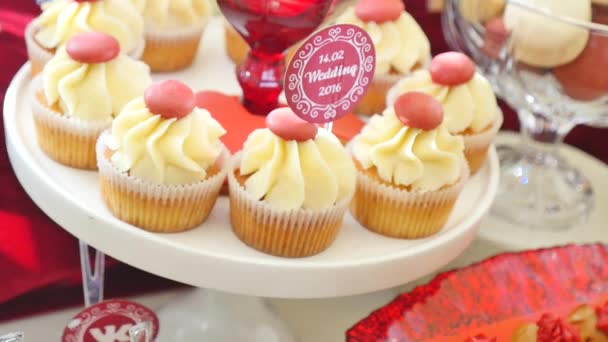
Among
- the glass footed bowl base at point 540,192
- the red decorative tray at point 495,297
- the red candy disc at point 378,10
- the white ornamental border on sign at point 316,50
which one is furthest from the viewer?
the glass footed bowl base at point 540,192

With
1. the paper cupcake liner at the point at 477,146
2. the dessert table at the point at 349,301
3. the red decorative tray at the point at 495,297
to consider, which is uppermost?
the paper cupcake liner at the point at 477,146

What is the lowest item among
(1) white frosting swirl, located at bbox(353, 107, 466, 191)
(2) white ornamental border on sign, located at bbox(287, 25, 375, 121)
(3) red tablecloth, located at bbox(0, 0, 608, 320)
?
(3) red tablecloth, located at bbox(0, 0, 608, 320)

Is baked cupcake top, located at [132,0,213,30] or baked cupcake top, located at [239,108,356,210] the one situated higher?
baked cupcake top, located at [239,108,356,210]

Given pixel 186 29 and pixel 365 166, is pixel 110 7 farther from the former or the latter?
pixel 365 166

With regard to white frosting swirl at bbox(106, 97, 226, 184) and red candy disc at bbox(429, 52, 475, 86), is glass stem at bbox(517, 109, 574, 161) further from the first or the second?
white frosting swirl at bbox(106, 97, 226, 184)

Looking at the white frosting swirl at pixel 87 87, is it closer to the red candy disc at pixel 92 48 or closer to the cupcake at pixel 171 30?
the red candy disc at pixel 92 48

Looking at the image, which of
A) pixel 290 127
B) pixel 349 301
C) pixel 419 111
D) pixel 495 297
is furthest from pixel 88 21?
pixel 495 297

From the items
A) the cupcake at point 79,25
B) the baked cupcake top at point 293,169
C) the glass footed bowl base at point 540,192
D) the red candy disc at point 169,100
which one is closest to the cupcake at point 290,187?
the baked cupcake top at point 293,169

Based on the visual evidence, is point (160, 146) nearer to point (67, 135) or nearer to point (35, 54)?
point (67, 135)

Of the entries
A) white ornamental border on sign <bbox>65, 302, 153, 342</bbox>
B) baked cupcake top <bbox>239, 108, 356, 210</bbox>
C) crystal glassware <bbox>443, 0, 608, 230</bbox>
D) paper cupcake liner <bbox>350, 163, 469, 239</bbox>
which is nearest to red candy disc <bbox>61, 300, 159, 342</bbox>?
white ornamental border on sign <bbox>65, 302, 153, 342</bbox>
